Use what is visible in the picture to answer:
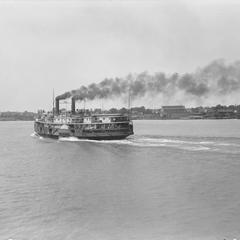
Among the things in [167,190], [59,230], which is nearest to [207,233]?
[59,230]

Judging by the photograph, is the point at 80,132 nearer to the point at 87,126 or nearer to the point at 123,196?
the point at 87,126

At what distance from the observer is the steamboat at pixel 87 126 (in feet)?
212

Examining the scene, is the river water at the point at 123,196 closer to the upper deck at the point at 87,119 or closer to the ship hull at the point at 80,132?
the ship hull at the point at 80,132

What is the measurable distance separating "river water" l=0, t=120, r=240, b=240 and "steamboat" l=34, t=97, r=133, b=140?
1531 centimetres

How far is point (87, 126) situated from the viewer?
68.1 m

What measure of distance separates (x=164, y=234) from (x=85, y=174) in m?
18.5

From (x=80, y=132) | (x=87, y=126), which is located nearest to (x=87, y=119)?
(x=87, y=126)

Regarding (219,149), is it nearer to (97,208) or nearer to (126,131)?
(126,131)

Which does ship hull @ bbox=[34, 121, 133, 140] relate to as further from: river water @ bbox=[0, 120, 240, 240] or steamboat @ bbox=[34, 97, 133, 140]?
river water @ bbox=[0, 120, 240, 240]

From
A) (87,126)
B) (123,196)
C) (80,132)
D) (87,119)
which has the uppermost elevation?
Answer: (87,119)

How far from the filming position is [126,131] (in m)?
64.6

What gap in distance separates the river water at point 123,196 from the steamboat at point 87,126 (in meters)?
15.3

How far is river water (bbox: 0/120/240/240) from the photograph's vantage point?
2025 centimetres

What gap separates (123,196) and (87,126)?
41.3 meters
